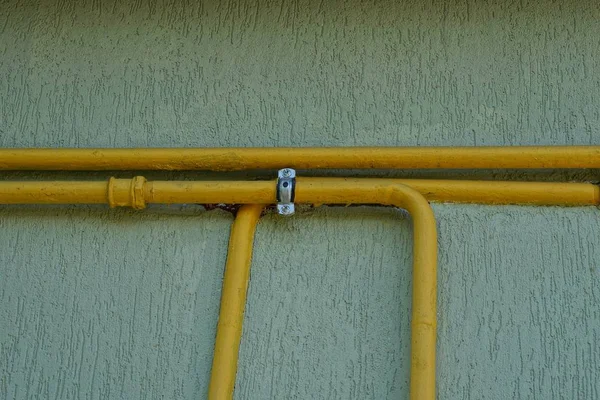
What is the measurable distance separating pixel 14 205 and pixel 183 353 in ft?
2.61

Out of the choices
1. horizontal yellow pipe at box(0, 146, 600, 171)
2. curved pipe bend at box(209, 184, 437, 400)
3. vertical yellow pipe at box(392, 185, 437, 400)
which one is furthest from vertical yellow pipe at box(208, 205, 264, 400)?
vertical yellow pipe at box(392, 185, 437, 400)

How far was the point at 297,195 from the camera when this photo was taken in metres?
2.52

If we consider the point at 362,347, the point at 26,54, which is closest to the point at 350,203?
the point at 362,347

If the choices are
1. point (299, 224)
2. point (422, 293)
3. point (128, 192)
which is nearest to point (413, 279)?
point (422, 293)

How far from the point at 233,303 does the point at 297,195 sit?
15.2 inches

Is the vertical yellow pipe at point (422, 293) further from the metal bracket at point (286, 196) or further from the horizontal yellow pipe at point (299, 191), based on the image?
the metal bracket at point (286, 196)

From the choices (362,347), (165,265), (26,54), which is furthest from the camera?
(26,54)

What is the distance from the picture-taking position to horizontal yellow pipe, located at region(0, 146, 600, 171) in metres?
2.51

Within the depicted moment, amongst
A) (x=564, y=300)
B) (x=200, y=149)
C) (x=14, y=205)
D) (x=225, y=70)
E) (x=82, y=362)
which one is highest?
(x=225, y=70)

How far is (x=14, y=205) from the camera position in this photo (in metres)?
2.70

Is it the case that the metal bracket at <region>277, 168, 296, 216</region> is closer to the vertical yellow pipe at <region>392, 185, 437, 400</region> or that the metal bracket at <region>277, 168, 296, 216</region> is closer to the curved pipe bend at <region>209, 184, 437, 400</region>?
the curved pipe bend at <region>209, 184, 437, 400</region>

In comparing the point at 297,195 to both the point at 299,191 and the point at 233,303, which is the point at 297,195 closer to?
the point at 299,191

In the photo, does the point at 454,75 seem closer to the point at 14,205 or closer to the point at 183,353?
the point at 183,353

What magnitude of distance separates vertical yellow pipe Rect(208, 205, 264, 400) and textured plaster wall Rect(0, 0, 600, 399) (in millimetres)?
45
